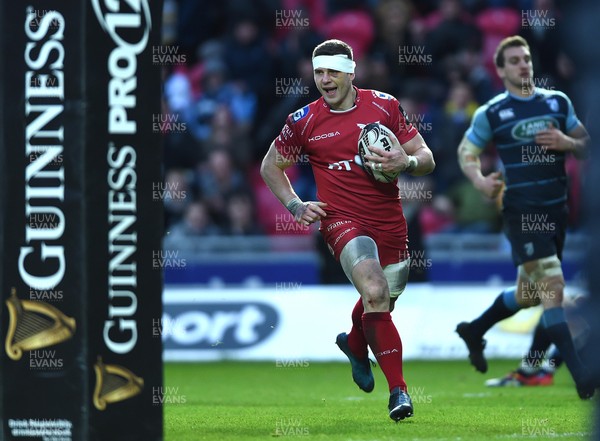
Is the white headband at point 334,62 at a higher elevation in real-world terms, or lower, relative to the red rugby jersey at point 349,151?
higher

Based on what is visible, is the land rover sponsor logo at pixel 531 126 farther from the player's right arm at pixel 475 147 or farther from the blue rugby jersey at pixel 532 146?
the player's right arm at pixel 475 147

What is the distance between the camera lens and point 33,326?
279 inches

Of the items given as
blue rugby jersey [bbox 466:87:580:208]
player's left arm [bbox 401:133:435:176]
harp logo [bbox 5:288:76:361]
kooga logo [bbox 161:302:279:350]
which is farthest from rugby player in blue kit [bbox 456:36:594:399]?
kooga logo [bbox 161:302:279:350]

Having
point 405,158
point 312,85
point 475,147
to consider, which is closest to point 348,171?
point 405,158

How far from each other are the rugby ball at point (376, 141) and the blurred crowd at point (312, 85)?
7127 millimetres

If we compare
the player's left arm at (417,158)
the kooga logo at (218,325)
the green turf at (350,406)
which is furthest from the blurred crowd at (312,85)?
the player's left arm at (417,158)

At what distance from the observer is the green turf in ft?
27.2

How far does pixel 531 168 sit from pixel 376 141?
2438 millimetres

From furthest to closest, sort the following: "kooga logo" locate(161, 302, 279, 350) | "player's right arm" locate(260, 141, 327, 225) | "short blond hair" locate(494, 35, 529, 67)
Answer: "kooga logo" locate(161, 302, 279, 350) → "short blond hair" locate(494, 35, 529, 67) → "player's right arm" locate(260, 141, 327, 225)

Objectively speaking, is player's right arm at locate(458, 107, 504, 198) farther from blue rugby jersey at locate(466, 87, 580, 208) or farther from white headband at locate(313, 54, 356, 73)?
white headband at locate(313, 54, 356, 73)

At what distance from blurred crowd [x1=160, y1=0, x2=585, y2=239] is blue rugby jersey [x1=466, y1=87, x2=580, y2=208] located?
5271 millimetres

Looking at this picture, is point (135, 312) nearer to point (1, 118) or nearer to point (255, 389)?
point (1, 118)

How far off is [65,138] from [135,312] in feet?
3.41

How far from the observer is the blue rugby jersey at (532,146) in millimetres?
11031
